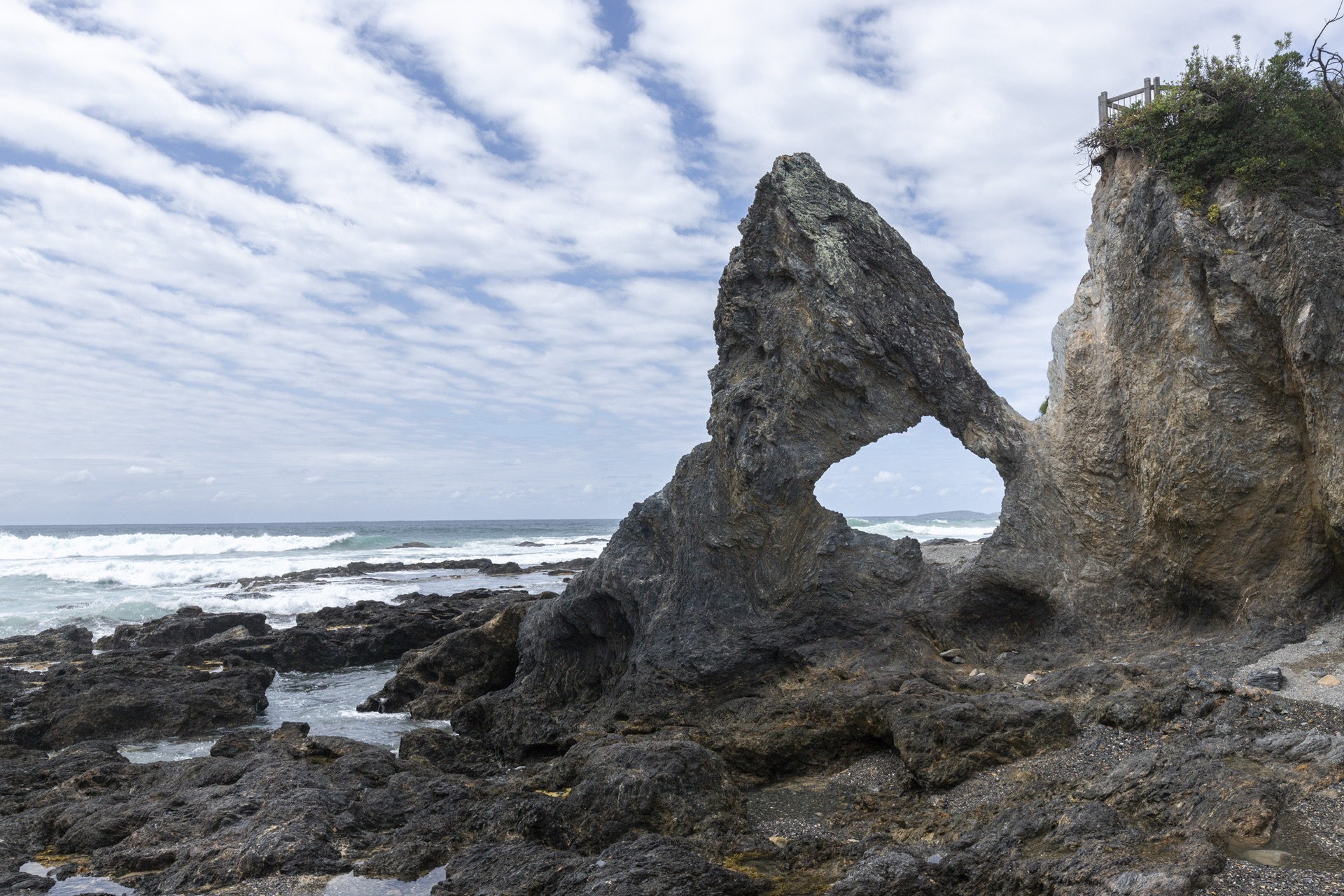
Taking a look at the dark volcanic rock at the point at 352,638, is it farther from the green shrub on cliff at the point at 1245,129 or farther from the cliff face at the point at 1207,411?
the green shrub on cliff at the point at 1245,129

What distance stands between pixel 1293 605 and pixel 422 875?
10589 mm

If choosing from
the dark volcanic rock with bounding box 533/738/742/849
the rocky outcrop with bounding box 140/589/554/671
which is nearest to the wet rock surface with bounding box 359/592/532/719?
the rocky outcrop with bounding box 140/589/554/671

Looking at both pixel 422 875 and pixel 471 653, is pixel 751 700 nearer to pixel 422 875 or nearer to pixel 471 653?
pixel 422 875

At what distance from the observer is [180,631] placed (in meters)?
24.8

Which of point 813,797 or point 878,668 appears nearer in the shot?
point 813,797

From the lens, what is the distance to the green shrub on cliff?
438 inches

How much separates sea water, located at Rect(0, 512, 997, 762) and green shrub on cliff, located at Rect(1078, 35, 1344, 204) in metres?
13.9

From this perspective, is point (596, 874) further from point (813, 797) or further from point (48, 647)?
point (48, 647)

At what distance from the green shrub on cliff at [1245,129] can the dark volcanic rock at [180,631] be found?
2368cm

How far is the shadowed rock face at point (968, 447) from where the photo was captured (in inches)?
439

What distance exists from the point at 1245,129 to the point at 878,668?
27.9 ft

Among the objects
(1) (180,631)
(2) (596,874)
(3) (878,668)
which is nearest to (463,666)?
(3) (878,668)

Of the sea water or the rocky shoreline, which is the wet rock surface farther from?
the rocky shoreline

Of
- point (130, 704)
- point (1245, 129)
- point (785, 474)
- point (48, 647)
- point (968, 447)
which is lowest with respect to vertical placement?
point (48, 647)
